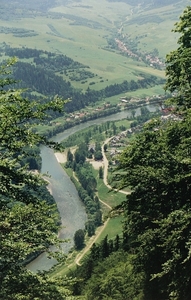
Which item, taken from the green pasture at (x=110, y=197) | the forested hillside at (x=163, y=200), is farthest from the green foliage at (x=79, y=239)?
the forested hillside at (x=163, y=200)

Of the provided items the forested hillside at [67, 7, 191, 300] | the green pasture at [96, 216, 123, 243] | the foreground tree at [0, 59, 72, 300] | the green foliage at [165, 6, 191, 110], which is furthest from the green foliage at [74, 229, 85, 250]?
the foreground tree at [0, 59, 72, 300]

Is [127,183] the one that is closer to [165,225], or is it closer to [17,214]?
[165,225]

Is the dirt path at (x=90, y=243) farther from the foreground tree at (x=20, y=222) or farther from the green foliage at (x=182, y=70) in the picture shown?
the foreground tree at (x=20, y=222)

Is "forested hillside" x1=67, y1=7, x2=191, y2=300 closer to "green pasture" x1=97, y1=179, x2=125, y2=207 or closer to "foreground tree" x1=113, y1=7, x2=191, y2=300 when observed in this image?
"foreground tree" x1=113, y1=7, x2=191, y2=300

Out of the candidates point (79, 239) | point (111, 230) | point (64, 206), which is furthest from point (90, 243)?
point (64, 206)

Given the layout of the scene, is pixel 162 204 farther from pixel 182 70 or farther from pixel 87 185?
pixel 87 185

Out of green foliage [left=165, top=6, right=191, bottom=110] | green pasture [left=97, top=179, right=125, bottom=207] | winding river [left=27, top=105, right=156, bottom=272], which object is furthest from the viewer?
green pasture [left=97, top=179, right=125, bottom=207]

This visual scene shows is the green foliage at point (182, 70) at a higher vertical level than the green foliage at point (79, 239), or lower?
higher
